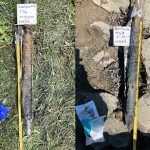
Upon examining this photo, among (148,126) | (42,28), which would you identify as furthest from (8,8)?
(148,126)

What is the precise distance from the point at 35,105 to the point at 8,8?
3.56 ft

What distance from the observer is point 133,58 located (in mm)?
5875

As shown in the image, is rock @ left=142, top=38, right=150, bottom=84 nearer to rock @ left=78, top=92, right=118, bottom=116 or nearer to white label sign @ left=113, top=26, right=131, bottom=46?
white label sign @ left=113, top=26, right=131, bottom=46

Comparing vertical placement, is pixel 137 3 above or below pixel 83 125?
above

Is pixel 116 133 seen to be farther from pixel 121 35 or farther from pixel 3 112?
pixel 3 112

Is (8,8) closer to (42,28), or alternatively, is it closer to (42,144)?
(42,28)

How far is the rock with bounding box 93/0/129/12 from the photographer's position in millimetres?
6203

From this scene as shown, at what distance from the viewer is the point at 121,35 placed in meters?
5.91

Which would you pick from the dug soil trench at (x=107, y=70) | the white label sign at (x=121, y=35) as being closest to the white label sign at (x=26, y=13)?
the dug soil trench at (x=107, y=70)

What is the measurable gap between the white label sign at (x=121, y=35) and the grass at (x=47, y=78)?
0.52m

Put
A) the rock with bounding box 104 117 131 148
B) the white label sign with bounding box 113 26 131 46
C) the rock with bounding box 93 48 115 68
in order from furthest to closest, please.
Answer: the rock with bounding box 93 48 115 68, the white label sign with bounding box 113 26 131 46, the rock with bounding box 104 117 131 148

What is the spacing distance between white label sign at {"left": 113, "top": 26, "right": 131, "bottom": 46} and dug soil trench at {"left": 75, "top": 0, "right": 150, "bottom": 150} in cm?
11

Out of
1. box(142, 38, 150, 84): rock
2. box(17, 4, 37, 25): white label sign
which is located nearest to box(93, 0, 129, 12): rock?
box(142, 38, 150, 84): rock

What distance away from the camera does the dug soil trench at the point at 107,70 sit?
5.82 meters
